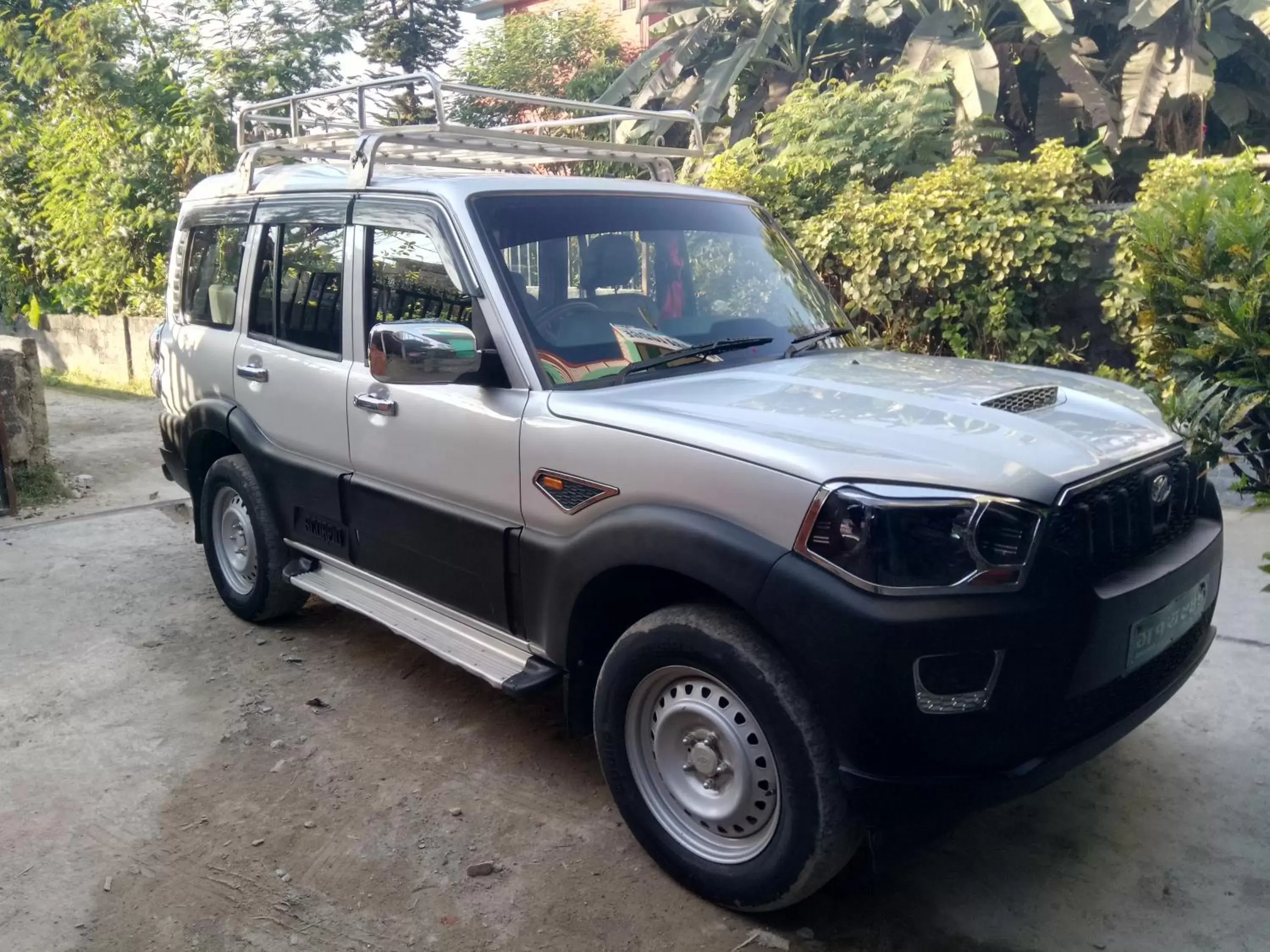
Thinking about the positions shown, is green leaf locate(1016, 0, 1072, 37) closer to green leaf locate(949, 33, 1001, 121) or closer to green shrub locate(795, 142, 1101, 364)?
green leaf locate(949, 33, 1001, 121)

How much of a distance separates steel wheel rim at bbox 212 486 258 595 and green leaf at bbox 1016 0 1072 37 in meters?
10.6

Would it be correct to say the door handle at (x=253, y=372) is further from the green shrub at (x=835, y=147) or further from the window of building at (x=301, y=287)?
the green shrub at (x=835, y=147)

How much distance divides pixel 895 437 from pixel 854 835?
3.38 ft

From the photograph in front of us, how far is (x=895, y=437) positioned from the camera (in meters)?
2.76

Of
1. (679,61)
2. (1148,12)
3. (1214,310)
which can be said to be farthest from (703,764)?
(679,61)

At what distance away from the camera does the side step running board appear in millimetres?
3486

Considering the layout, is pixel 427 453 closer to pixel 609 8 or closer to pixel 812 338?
pixel 812 338

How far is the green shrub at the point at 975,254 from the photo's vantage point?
7.47 meters

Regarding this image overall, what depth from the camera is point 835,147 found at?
9.25 metres

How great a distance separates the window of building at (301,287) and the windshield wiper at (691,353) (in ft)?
4.60

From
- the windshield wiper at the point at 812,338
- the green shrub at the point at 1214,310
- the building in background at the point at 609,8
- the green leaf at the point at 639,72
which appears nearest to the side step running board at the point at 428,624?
the windshield wiper at the point at 812,338

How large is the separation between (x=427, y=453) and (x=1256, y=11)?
11.4 meters

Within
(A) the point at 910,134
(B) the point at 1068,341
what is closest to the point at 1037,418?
(B) the point at 1068,341

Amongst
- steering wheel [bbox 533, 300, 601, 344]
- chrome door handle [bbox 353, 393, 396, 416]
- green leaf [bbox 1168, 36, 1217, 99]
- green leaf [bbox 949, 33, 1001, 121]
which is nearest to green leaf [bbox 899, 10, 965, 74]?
green leaf [bbox 949, 33, 1001, 121]
